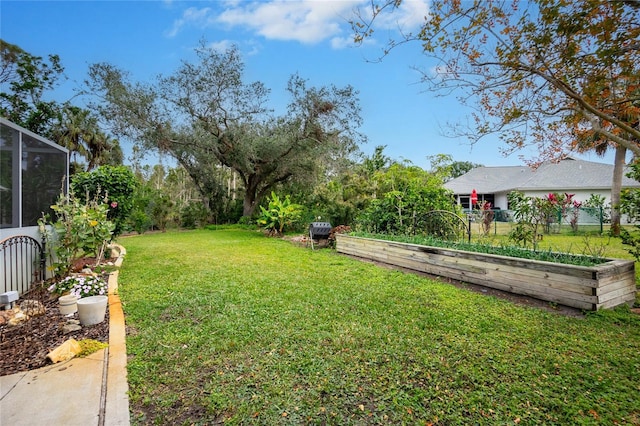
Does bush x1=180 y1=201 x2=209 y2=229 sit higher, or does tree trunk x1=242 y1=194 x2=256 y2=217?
tree trunk x1=242 y1=194 x2=256 y2=217

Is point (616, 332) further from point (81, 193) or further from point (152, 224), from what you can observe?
point (152, 224)

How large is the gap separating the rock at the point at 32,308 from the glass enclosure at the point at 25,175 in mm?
1143

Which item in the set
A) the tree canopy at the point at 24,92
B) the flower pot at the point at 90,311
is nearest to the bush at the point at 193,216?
the tree canopy at the point at 24,92

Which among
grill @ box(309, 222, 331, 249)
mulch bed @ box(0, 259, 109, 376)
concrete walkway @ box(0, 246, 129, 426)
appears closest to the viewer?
concrete walkway @ box(0, 246, 129, 426)

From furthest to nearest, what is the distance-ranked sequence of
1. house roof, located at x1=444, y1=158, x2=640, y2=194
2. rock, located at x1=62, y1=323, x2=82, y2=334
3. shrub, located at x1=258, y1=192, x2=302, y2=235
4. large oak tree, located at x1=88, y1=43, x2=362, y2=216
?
house roof, located at x1=444, y1=158, x2=640, y2=194
large oak tree, located at x1=88, y1=43, x2=362, y2=216
shrub, located at x1=258, y1=192, x2=302, y2=235
rock, located at x1=62, y1=323, x2=82, y2=334

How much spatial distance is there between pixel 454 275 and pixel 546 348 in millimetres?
2425

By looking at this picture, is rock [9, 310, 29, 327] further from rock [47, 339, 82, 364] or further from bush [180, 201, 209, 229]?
bush [180, 201, 209, 229]

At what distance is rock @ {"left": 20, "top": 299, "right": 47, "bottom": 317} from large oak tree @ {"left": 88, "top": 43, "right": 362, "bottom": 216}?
1061 cm

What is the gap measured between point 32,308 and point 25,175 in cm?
209

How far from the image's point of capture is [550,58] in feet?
12.4

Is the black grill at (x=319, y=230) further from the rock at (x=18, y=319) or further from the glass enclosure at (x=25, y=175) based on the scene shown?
the rock at (x=18, y=319)

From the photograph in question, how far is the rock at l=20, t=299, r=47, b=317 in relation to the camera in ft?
11.3

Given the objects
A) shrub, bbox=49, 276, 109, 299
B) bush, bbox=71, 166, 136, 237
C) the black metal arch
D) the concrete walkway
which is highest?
bush, bbox=71, 166, 136, 237

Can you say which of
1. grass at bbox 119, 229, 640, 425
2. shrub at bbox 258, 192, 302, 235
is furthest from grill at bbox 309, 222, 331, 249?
grass at bbox 119, 229, 640, 425
